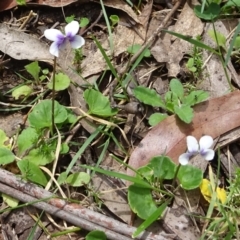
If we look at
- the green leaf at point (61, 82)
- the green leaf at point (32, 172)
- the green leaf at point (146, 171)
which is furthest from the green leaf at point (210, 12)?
the green leaf at point (32, 172)

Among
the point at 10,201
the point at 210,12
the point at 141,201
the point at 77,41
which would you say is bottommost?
the point at 10,201

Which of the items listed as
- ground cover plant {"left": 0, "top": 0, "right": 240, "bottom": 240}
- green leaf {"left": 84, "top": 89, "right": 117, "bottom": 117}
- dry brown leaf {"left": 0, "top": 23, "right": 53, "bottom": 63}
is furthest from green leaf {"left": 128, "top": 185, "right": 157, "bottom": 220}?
dry brown leaf {"left": 0, "top": 23, "right": 53, "bottom": 63}

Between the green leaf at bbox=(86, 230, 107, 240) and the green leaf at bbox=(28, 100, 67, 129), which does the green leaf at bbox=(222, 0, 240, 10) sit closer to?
the green leaf at bbox=(28, 100, 67, 129)

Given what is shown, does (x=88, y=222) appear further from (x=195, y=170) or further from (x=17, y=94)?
(x=17, y=94)

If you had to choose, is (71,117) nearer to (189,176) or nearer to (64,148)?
(64,148)

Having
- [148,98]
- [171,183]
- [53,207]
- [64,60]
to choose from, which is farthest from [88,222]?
[64,60]

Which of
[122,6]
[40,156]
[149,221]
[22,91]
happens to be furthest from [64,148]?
[122,6]
